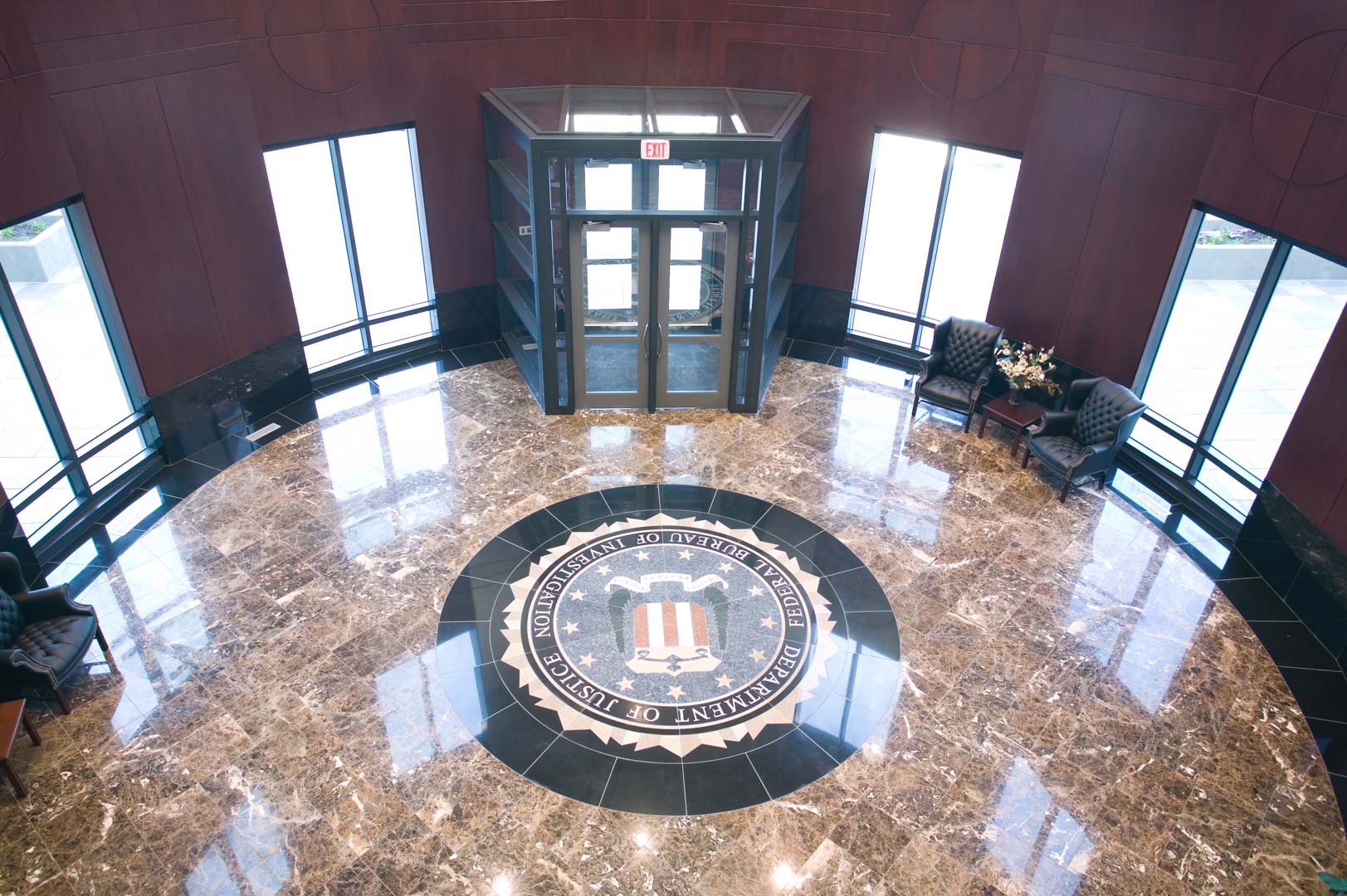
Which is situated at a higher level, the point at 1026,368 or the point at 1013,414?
the point at 1026,368

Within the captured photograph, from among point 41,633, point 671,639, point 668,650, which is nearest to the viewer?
point 41,633

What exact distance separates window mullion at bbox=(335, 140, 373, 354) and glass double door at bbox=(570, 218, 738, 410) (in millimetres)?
2905

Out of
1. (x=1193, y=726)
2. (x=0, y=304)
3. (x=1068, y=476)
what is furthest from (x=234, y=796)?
(x=1068, y=476)

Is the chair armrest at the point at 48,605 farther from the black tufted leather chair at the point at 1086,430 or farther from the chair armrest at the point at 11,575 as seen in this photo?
the black tufted leather chair at the point at 1086,430

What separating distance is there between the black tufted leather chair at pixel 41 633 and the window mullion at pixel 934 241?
937 centimetres

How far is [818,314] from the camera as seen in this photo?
1173cm

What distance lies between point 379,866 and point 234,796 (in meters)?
1.18

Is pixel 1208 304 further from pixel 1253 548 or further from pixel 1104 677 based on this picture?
pixel 1104 677

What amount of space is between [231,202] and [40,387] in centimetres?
260

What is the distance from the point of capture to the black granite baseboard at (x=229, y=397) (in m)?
8.91

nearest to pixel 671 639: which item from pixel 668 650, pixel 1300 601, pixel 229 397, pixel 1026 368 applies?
pixel 668 650

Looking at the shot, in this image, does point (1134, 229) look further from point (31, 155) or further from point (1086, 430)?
point (31, 155)

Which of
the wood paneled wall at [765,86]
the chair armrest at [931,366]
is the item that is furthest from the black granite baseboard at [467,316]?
the chair armrest at [931,366]

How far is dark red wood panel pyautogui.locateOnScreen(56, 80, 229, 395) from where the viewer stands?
7.57m
